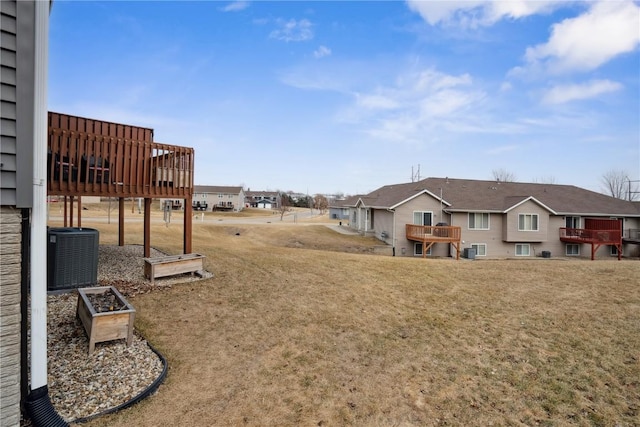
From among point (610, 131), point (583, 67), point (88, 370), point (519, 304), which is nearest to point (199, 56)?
point (88, 370)

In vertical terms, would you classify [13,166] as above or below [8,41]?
below

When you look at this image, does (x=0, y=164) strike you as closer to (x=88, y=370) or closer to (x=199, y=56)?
(x=88, y=370)

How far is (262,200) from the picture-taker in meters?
87.0

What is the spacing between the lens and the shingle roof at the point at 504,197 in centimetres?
2439

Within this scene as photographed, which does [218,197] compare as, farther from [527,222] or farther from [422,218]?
[527,222]

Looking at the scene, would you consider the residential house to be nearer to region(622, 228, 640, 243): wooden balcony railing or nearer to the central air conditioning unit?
the central air conditioning unit

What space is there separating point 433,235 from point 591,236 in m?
12.5

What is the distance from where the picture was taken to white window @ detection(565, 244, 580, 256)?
25108 mm

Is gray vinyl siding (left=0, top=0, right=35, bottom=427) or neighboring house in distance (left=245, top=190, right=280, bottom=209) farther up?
neighboring house in distance (left=245, top=190, right=280, bottom=209)

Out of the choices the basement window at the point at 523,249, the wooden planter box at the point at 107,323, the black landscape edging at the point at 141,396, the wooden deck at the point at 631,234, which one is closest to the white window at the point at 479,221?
the basement window at the point at 523,249

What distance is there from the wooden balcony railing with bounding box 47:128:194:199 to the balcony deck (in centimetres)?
2825

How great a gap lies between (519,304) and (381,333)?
15.9 ft

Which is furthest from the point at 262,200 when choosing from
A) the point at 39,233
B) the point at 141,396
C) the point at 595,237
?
the point at 39,233

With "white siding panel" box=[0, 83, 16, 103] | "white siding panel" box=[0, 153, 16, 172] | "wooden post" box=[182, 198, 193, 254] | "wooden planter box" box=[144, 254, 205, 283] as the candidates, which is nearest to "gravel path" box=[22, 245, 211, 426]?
"wooden planter box" box=[144, 254, 205, 283]
